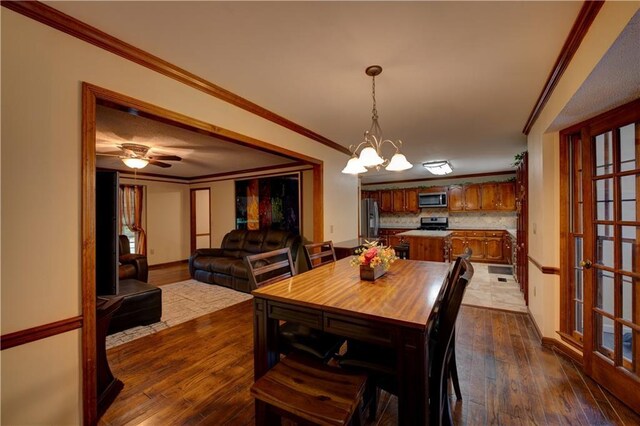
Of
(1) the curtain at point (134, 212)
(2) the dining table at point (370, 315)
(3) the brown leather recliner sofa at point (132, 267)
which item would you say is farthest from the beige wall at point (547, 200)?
(1) the curtain at point (134, 212)

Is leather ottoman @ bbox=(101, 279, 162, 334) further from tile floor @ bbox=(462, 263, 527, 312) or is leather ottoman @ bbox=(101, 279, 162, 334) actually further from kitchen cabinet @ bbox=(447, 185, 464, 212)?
kitchen cabinet @ bbox=(447, 185, 464, 212)

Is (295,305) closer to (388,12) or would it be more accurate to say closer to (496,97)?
(388,12)

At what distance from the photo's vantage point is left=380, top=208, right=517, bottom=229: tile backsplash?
6.85 m

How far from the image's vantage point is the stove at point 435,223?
7.36m

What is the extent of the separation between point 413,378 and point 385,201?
23.7ft

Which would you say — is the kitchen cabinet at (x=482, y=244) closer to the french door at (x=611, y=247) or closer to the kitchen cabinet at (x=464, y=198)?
the kitchen cabinet at (x=464, y=198)

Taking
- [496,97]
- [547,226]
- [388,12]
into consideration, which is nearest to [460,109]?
[496,97]

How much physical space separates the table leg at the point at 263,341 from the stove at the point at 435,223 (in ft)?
22.2

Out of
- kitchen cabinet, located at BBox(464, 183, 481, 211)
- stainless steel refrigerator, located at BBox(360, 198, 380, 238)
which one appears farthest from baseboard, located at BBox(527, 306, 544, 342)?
kitchen cabinet, located at BBox(464, 183, 481, 211)

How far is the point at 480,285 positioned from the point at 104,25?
5.71 metres

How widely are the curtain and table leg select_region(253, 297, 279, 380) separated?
Answer: 6112 millimetres

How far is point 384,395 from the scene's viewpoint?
1.93 metres

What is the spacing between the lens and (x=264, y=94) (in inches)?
95.9

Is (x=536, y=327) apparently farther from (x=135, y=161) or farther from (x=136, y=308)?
(x=135, y=161)
